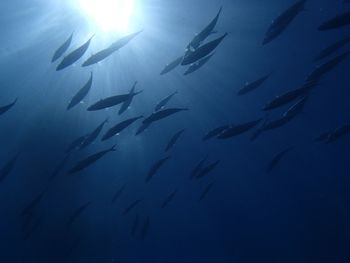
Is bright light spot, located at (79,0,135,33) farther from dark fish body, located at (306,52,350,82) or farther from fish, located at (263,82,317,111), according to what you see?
fish, located at (263,82,317,111)

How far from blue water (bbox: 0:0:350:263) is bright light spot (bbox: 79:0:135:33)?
17.1 inches

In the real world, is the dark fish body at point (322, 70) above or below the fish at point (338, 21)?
below

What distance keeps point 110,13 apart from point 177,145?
18295mm

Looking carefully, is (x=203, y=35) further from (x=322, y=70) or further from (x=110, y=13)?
(x=110, y=13)

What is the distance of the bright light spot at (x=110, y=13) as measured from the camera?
1280 cm

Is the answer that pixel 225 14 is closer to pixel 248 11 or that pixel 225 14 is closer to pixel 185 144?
pixel 248 11

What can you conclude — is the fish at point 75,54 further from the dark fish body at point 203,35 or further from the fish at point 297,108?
the fish at point 297,108

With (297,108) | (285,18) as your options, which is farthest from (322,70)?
(285,18)

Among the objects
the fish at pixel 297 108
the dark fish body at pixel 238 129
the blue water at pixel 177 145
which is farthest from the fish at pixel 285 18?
the blue water at pixel 177 145

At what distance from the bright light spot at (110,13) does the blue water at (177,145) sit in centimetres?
43

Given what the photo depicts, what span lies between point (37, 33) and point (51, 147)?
732 cm

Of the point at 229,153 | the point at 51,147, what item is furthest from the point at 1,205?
the point at 229,153

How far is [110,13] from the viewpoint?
44.3 feet

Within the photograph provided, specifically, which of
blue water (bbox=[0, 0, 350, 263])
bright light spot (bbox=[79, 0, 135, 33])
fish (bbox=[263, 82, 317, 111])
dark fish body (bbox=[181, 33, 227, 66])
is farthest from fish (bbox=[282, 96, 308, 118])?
bright light spot (bbox=[79, 0, 135, 33])
